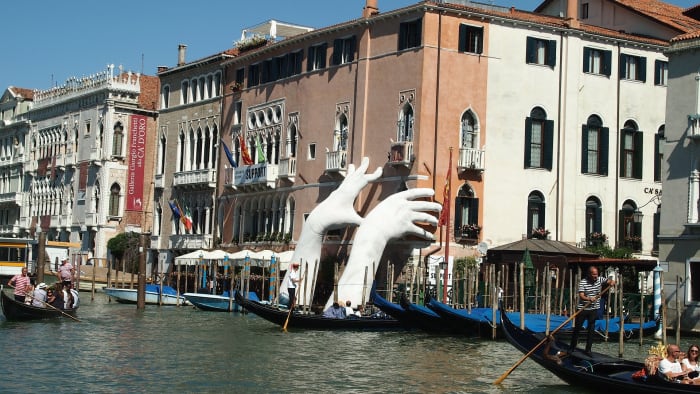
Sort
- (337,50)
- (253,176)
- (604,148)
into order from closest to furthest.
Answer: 1. (604,148)
2. (337,50)
3. (253,176)

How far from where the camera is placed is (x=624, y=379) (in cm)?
1507

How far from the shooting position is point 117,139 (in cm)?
4997

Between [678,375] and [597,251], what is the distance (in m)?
17.3

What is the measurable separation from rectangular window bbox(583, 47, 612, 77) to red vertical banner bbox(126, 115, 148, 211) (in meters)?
22.2

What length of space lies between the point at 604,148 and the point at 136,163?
22349 mm

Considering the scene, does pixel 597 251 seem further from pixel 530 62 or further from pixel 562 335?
pixel 562 335

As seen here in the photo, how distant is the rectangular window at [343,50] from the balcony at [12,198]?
90.2 feet

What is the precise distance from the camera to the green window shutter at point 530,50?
32016mm

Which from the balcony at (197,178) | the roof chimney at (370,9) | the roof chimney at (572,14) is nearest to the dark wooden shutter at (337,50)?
the roof chimney at (370,9)

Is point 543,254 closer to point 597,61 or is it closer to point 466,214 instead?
point 466,214

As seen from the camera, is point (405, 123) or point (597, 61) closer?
point (405, 123)

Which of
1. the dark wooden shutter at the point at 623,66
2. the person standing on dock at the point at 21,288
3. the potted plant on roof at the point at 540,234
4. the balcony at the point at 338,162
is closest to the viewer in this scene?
the person standing on dock at the point at 21,288

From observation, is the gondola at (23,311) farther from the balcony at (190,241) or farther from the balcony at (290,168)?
the balcony at (190,241)

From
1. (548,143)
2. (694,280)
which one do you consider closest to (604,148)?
(548,143)
